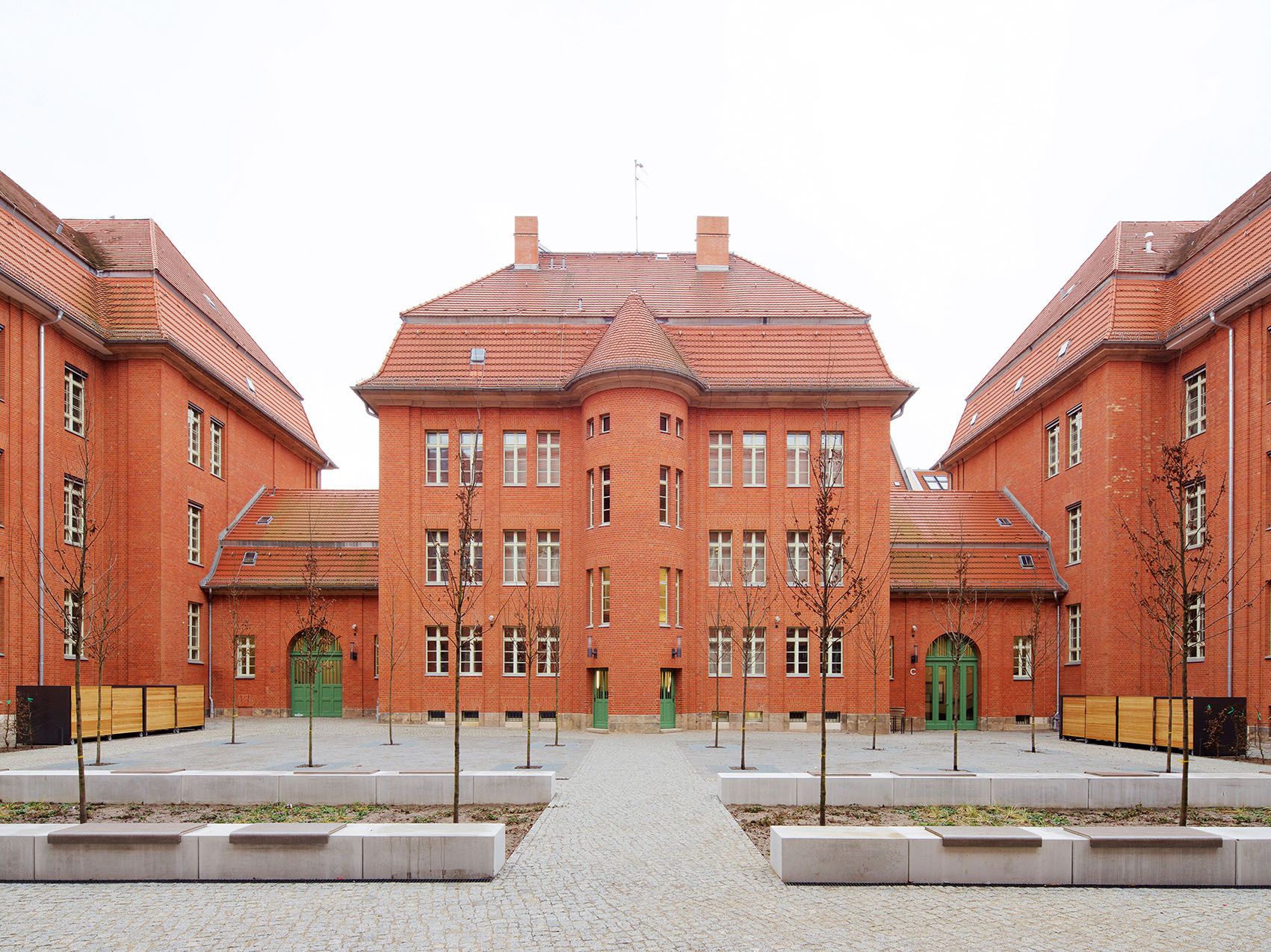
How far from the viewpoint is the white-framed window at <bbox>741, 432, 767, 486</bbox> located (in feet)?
106

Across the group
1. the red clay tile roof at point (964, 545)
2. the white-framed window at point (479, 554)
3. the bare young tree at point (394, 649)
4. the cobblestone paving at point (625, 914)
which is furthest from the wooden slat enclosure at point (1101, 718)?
the bare young tree at point (394, 649)

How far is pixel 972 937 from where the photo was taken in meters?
8.12

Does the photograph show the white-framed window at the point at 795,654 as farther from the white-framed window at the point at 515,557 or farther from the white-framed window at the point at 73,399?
the white-framed window at the point at 73,399

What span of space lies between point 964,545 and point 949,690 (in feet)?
15.7

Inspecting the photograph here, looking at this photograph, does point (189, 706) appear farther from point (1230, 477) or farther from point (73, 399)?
point (1230, 477)

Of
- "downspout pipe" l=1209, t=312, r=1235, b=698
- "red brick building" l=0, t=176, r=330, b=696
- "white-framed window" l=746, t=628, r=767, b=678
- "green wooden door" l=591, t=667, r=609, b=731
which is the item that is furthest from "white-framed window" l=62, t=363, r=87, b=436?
"downspout pipe" l=1209, t=312, r=1235, b=698

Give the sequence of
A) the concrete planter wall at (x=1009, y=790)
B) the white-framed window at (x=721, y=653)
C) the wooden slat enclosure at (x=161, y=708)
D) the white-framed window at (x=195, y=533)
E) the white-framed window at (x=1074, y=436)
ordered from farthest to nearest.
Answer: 1. the white-framed window at (x=195, y=533)
2. the white-framed window at (x=1074, y=436)
3. the white-framed window at (x=721, y=653)
4. the wooden slat enclosure at (x=161, y=708)
5. the concrete planter wall at (x=1009, y=790)

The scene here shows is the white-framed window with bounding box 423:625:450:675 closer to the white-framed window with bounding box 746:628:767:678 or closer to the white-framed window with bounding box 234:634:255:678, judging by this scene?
the white-framed window with bounding box 234:634:255:678

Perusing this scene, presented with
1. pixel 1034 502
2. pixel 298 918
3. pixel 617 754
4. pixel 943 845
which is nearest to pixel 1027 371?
pixel 1034 502

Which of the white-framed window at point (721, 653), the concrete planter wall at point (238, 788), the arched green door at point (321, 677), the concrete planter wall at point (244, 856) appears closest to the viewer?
the concrete planter wall at point (244, 856)

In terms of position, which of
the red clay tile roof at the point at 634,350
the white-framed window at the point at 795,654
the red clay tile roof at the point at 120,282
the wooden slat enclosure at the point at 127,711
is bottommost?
the wooden slat enclosure at the point at 127,711

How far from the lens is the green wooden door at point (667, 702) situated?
30.2 meters

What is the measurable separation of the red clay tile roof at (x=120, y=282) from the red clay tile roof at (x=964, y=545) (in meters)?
23.0

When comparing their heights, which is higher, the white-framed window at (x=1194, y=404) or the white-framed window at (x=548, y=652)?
the white-framed window at (x=1194, y=404)
